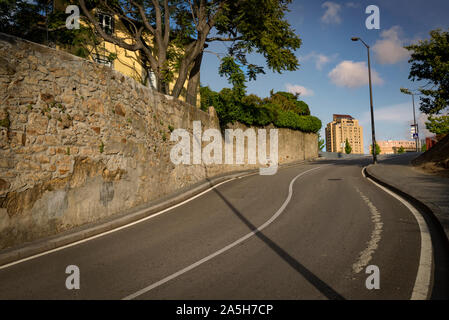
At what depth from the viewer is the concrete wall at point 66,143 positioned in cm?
632

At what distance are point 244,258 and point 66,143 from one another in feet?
18.4

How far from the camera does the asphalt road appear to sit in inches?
155

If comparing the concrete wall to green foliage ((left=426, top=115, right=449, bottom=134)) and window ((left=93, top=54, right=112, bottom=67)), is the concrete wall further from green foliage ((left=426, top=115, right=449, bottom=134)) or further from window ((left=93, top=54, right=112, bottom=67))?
green foliage ((left=426, top=115, right=449, bottom=134))

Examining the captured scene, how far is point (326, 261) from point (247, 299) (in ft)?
5.85

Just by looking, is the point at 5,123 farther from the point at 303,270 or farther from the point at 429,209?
the point at 429,209

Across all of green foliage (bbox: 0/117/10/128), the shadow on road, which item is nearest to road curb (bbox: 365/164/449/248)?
the shadow on road

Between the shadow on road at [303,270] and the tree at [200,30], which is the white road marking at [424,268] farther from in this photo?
the tree at [200,30]

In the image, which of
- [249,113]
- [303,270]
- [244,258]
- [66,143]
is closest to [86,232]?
[66,143]

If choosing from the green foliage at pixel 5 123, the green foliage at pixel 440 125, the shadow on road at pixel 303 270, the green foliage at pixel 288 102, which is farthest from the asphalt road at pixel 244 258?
the green foliage at pixel 288 102

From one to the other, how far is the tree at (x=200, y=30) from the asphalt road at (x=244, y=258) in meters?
11.1

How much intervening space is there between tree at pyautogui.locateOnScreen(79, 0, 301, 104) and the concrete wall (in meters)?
7.00

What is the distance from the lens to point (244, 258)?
5074 mm

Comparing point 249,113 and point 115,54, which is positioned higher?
point 115,54
